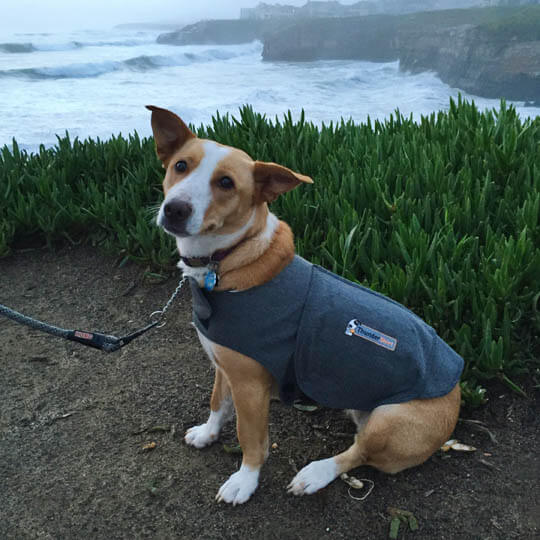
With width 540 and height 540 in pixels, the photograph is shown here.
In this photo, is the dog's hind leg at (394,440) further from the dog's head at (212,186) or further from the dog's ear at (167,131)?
the dog's ear at (167,131)

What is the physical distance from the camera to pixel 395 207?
12.0 ft

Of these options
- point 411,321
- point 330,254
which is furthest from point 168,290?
point 411,321

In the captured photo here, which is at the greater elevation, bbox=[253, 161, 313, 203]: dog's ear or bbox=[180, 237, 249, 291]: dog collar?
bbox=[253, 161, 313, 203]: dog's ear

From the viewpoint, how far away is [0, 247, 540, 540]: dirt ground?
2277 mm

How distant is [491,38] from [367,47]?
3471 mm

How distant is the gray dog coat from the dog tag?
1.4 inches

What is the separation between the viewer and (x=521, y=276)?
9.89ft

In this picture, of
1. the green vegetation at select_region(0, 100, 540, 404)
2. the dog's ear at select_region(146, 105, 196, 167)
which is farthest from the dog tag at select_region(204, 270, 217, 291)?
the green vegetation at select_region(0, 100, 540, 404)

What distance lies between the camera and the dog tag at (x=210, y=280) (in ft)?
6.91

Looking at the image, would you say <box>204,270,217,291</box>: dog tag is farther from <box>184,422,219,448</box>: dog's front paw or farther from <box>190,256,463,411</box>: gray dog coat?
<box>184,422,219,448</box>: dog's front paw

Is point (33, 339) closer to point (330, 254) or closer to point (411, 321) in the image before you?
point (330, 254)

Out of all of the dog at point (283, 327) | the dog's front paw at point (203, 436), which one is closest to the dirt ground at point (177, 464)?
the dog's front paw at point (203, 436)

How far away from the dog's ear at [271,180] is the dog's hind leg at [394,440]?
2.94 ft

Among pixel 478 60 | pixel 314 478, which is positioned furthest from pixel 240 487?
pixel 478 60
